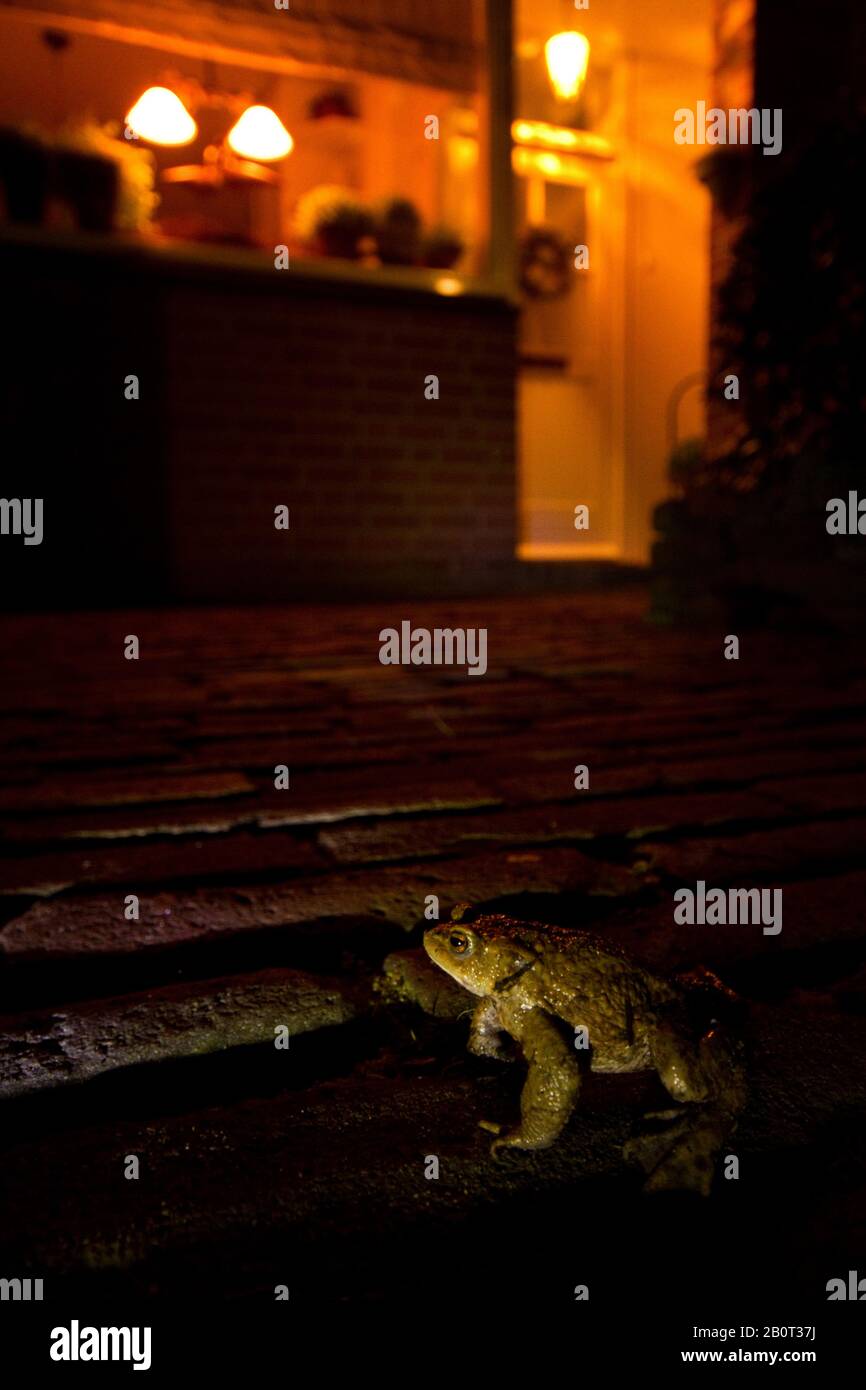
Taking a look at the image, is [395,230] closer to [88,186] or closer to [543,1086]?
[88,186]

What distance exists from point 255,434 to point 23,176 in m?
2.39

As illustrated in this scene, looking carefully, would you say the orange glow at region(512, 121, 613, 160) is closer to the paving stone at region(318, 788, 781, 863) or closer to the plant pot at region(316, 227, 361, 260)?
the plant pot at region(316, 227, 361, 260)

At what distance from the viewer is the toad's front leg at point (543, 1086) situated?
1161mm

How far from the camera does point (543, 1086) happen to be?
1.21m

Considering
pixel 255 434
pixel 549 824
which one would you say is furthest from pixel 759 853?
pixel 255 434

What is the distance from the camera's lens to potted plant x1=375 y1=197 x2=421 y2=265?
8352 mm

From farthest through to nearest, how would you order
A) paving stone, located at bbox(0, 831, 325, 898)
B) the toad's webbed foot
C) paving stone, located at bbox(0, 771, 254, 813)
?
paving stone, located at bbox(0, 771, 254, 813) → paving stone, located at bbox(0, 831, 325, 898) → the toad's webbed foot

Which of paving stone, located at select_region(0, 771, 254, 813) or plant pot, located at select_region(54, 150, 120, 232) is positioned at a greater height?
plant pot, located at select_region(54, 150, 120, 232)

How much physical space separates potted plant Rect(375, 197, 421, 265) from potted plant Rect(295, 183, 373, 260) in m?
0.13

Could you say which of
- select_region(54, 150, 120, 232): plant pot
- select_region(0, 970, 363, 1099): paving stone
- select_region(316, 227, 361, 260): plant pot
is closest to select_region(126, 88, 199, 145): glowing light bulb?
select_region(54, 150, 120, 232): plant pot

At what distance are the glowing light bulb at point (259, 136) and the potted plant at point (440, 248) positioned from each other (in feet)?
4.68

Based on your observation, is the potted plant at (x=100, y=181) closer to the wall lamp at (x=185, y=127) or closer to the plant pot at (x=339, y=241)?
the wall lamp at (x=185, y=127)

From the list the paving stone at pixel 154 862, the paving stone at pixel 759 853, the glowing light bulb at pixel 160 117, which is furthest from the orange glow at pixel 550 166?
the paving stone at pixel 154 862
